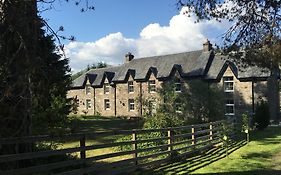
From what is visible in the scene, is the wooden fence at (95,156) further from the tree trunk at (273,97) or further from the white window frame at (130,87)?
the white window frame at (130,87)

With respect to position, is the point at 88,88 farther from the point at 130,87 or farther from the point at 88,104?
the point at 130,87

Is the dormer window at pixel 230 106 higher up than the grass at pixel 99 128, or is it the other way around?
the dormer window at pixel 230 106

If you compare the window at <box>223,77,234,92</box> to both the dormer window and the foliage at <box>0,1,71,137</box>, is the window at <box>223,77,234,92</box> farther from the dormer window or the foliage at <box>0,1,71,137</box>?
the foliage at <box>0,1,71,137</box>

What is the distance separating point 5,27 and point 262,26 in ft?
31.7

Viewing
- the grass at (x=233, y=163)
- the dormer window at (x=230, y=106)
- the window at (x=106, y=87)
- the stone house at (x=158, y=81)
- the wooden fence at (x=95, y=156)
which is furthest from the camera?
the window at (x=106, y=87)

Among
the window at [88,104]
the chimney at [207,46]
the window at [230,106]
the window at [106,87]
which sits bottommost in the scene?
the window at [230,106]

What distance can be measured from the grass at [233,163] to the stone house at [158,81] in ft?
63.5

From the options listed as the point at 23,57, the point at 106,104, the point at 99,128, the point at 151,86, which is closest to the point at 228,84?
the point at 151,86

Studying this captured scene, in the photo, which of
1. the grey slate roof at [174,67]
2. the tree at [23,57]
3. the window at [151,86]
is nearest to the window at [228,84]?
the grey slate roof at [174,67]

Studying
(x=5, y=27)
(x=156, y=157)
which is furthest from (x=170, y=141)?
(x=5, y=27)

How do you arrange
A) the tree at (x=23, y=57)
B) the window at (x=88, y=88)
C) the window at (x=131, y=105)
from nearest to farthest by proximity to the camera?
the tree at (x=23, y=57)
the window at (x=131, y=105)
the window at (x=88, y=88)

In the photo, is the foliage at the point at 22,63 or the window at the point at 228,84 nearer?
the foliage at the point at 22,63

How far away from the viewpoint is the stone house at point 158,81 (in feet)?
139

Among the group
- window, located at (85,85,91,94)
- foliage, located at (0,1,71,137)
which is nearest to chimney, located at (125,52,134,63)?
window, located at (85,85,91,94)
